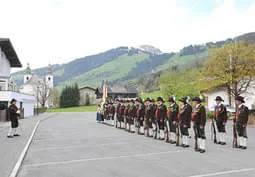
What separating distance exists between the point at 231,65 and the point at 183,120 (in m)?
18.4

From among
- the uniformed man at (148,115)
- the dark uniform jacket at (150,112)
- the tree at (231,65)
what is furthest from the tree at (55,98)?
the dark uniform jacket at (150,112)

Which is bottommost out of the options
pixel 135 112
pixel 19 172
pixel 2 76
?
pixel 19 172

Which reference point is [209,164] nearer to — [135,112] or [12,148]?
[12,148]

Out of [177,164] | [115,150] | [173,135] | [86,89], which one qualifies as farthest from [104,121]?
[86,89]

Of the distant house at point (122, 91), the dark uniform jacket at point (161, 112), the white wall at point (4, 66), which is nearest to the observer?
the dark uniform jacket at point (161, 112)

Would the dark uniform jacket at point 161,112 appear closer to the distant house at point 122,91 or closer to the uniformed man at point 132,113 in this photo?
the uniformed man at point 132,113

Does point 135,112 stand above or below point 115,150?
above

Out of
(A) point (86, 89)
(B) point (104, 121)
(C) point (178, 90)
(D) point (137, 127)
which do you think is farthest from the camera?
(A) point (86, 89)

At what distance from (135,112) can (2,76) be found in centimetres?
2570

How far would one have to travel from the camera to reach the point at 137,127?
16984 mm

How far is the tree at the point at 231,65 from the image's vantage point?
2791 centimetres

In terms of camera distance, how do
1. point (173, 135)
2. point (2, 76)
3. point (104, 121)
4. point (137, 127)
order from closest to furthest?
1. point (173, 135)
2. point (137, 127)
3. point (104, 121)
4. point (2, 76)

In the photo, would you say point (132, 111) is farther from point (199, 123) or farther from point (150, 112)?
point (199, 123)

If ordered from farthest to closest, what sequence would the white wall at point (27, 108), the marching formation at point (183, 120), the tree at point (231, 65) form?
the white wall at point (27, 108)
the tree at point (231, 65)
the marching formation at point (183, 120)
